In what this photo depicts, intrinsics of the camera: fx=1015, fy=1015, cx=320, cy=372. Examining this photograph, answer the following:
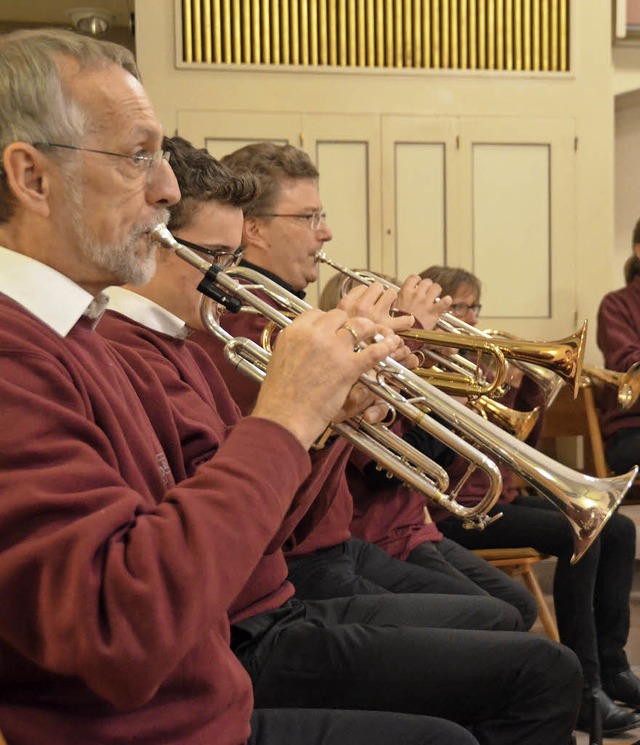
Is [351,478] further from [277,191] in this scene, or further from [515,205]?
[515,205]

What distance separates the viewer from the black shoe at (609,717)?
282 cm

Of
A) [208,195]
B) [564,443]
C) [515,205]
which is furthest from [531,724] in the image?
[515,205]

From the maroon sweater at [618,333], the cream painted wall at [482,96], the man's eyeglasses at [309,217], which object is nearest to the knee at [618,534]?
the maroon sweater at [618,333]

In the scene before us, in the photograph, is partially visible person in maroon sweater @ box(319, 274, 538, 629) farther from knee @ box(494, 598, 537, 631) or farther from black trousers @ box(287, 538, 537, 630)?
knee @ box(494, 598, 537, 631)

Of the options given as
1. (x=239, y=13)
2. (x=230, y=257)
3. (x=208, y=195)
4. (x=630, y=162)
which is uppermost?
(x=239, y=13)

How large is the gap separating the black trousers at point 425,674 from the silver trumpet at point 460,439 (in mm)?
211

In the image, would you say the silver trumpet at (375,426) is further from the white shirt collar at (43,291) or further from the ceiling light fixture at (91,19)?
the ceiling light fixture at (91,19)

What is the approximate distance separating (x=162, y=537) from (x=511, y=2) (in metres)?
6.06

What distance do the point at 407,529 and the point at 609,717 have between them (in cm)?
82

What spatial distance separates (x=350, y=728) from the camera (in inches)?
57.7

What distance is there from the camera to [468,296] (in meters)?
3.84

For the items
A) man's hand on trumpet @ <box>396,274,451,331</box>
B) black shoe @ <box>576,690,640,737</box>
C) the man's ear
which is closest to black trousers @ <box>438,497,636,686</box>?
black shoe @ <box>576,690,640,737</box>

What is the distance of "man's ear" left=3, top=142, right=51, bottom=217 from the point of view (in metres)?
1.24

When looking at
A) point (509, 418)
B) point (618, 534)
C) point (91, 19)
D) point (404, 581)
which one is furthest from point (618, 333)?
point (91, 19)
